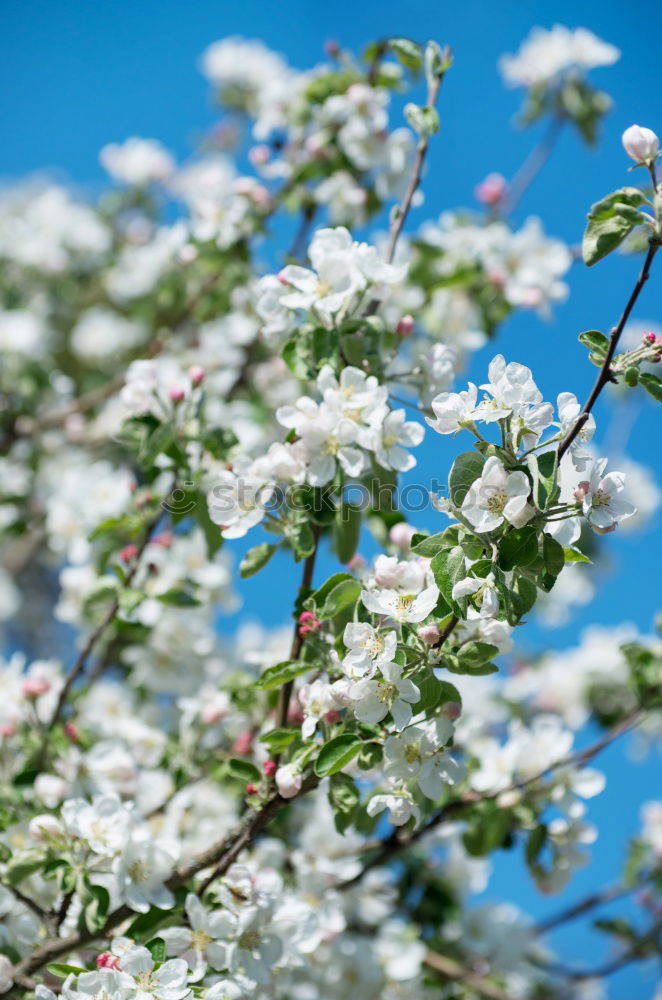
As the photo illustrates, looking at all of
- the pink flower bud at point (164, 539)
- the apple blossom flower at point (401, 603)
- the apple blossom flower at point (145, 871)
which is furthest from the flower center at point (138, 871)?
the pink flower bud at point (164, 539)

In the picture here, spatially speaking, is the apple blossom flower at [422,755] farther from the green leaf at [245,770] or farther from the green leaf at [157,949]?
the green leaf at [157,949]

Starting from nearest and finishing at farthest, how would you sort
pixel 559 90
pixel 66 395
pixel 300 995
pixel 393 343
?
pixel 393 343 < pixel 300 995 < pixel 559 90 < pixel 66 395

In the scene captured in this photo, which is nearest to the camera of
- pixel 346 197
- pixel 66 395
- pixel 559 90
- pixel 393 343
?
pixel 393 343

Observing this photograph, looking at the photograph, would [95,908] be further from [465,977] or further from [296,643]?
[465,977]

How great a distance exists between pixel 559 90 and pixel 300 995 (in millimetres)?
2685

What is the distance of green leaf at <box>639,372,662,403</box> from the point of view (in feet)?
3.91

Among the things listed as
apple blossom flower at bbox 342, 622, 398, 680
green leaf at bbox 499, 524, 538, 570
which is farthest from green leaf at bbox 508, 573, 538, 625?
apple blossom flower at bbox 342, 622, 398, 680

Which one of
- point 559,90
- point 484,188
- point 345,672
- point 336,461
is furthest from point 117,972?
point 559,90

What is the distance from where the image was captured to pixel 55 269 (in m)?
4.45

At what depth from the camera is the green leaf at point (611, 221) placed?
3.92ft

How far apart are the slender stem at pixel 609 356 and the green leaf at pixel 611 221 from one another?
0.13 feet

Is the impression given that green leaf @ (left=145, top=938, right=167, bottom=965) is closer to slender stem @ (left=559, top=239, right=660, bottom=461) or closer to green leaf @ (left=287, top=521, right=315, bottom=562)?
green leaf @ (left=287, top=521, right=315, bottom=562)

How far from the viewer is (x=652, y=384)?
1.19 m

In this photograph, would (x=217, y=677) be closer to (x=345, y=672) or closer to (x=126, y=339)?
(x=345, y=672)
